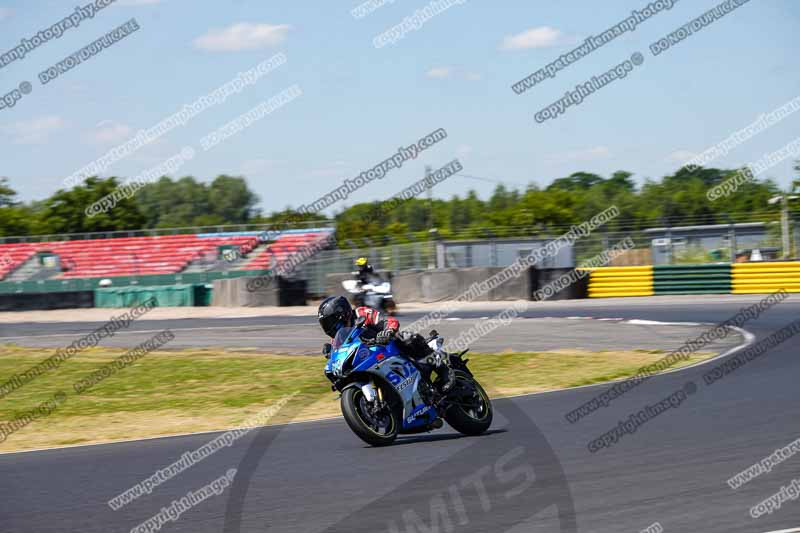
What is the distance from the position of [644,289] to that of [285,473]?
2376 cm

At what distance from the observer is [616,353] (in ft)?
53.1

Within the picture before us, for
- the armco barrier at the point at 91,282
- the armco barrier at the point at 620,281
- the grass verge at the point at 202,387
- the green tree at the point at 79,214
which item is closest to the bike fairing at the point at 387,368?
the grass verge at the point at 202,387

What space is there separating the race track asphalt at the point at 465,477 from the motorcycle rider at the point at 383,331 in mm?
652

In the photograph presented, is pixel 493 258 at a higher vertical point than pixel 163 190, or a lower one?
lower

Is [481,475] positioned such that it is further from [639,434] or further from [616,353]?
[616,353]

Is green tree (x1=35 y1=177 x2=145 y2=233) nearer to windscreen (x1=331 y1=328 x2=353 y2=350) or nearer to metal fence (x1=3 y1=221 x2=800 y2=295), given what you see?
metal fence (x1=3 y1=221 x2=800 y2=295)

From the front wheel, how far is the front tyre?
1.78 feet

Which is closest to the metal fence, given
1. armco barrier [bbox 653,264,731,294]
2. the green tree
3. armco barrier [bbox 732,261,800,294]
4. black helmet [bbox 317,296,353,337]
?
armco barrier [bbox 653,264,731,294]

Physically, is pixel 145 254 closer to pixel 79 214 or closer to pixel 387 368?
pixel 79 214

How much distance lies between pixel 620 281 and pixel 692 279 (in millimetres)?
2204

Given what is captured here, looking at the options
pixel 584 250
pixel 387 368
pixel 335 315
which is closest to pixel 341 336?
pixel 335 315

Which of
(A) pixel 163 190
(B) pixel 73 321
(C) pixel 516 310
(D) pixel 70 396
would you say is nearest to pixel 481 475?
(D) pixel 70 396

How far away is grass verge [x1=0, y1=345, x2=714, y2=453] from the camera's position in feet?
36.3

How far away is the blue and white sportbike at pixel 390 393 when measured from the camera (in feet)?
26.8
